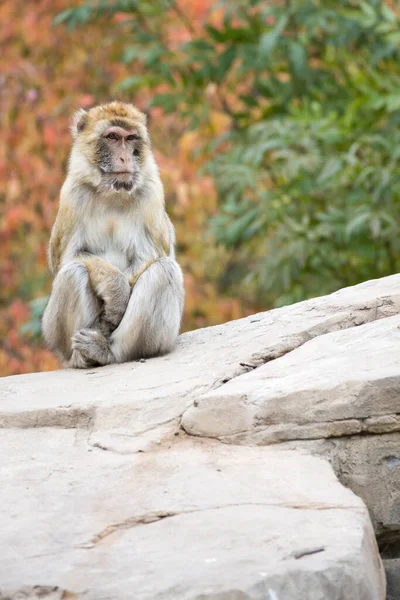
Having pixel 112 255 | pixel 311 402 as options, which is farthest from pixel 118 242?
pixel 311 402

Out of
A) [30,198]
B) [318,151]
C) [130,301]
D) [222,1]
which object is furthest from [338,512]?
[30,198]

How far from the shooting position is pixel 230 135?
10031mm

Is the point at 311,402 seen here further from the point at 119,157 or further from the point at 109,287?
the point at 119,157

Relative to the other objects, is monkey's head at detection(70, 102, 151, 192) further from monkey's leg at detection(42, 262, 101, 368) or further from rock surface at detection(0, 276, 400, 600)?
rock surface at detection(0, 276, 400, 600)

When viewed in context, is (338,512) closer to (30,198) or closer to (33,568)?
(33,568)

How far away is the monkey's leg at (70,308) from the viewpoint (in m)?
6.34

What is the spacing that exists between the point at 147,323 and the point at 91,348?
1.20 ft

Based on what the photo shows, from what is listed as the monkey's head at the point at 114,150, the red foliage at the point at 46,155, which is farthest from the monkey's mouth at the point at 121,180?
the red foliage at the point at 46,155

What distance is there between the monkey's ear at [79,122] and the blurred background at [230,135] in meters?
2.26

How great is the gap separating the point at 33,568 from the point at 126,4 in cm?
739

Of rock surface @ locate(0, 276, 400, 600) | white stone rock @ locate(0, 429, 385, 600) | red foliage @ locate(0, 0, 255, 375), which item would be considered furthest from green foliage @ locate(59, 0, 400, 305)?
white stone rock @ locate(0, 429, 385, 600)

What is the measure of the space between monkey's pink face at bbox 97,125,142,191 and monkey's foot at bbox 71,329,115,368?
33.9 inches

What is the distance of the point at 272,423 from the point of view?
4.89m

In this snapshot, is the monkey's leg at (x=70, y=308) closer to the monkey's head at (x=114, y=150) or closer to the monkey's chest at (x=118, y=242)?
the monkey's chest at (x=118, y=242)
